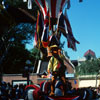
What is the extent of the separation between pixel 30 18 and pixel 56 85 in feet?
9.77

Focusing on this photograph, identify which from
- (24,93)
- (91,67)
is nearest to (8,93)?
(24,93)

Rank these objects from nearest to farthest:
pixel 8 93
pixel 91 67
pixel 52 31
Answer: pixel 52 31 < pixel 8 93 < pixel 91 67

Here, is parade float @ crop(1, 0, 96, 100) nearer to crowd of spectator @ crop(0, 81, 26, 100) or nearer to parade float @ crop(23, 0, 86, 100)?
parade float @ crop(23, 0, 86, 100)

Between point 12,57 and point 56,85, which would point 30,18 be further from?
point 12,57

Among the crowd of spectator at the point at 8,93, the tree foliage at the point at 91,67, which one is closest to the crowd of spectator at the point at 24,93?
the crowd of spectator at the point at 8,93

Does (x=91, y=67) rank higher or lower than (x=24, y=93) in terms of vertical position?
higher

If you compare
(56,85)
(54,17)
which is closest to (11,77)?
(54,17)

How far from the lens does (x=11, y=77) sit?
2673 centimetres

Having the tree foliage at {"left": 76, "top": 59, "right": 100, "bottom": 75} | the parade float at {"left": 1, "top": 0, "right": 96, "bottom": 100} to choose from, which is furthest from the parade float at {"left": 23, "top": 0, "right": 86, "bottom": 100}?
the tree foliage at {"left": 76, "top": 59, "right": 100, "bottom": 75}

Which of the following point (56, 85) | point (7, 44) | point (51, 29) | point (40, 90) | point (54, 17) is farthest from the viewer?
point (7, 44)

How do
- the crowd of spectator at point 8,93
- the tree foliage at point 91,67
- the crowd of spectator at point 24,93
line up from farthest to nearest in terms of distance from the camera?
1. the tree foliage at point 91,67
2. the crowd of spectator at point 8,93
3. the crowd of spectator at point 24,93

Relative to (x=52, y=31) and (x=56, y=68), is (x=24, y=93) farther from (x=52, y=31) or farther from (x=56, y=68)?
(x=52, y=31)

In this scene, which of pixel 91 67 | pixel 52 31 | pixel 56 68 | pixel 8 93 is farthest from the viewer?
pixel 91 67

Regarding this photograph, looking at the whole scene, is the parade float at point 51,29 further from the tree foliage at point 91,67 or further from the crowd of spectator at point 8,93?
the tree foliage at point 91,67
